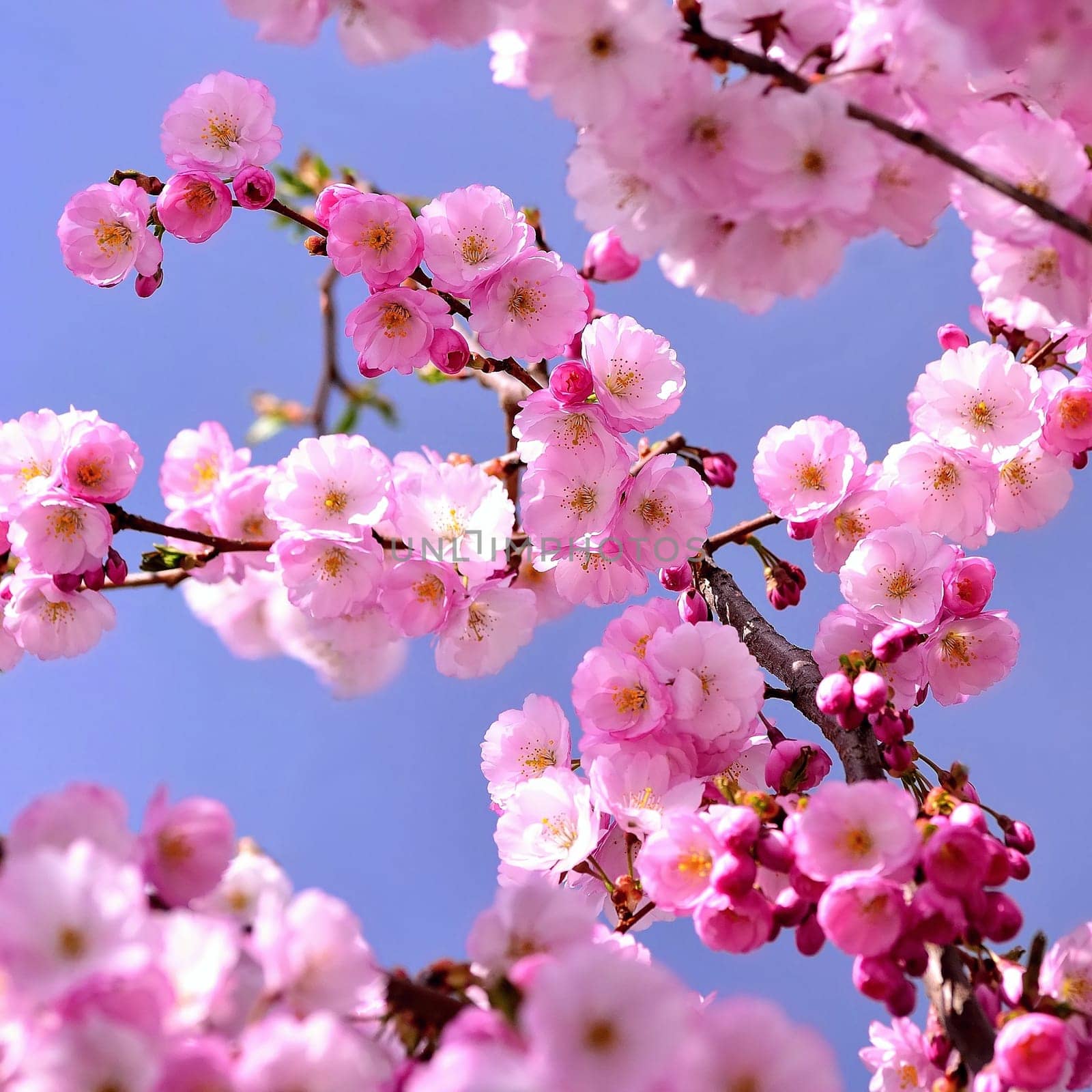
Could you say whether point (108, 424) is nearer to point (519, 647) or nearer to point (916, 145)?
point (519, 647)

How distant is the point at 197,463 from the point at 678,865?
1.95 meters

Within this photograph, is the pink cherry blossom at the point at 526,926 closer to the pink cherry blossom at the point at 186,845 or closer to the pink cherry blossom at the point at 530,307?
the pink cherry blossom at the point at 186,845

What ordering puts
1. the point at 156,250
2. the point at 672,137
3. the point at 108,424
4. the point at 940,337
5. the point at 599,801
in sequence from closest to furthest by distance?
1. the point at 672,137
2. the point at 599,801
3. the point at 108,424
4. the point at 156,250
5. the point at 940,337

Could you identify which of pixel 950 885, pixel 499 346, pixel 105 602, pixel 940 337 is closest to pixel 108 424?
pixel 105 602

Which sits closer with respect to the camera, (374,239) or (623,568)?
(374,239)

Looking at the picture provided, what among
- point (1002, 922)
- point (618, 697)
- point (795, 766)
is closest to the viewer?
point (1002, 922)

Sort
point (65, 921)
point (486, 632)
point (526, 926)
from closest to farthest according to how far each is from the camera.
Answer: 1. point (65, 921)
2. point (526, 926)
3. point (486, 632)

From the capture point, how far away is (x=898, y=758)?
6.10 feet

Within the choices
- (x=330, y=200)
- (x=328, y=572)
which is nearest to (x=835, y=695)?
(x=328, y=572)

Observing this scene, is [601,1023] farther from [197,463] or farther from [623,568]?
[197,463]

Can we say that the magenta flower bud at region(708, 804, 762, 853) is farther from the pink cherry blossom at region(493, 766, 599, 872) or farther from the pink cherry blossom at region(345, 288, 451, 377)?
the pink cherry blossom at region(345, 288, 451, 377)

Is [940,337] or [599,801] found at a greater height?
[940,337]

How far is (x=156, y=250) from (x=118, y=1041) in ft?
6.91

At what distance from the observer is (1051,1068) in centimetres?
136
